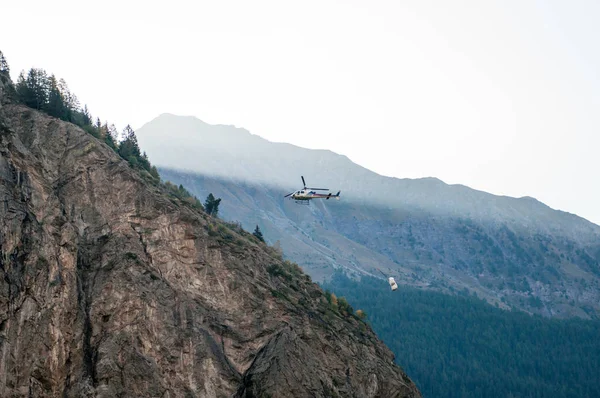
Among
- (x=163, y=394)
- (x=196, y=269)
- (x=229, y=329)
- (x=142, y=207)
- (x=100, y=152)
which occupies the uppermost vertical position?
(x=100, y=152)

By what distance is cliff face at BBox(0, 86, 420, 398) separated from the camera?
6631 centimetres

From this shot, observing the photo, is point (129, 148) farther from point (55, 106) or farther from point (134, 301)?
point (134, 301)

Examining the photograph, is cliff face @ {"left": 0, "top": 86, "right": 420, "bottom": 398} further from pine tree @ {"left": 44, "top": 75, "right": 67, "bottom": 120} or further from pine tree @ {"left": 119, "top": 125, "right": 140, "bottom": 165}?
pine tree @ {"left": 119, "top": 125, "right": 140, "bottom": 165}

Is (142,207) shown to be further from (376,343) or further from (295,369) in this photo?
(376,343)

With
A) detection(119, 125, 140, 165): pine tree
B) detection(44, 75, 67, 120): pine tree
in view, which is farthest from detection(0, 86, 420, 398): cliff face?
detection(119, 125, 140, 165): pine tree

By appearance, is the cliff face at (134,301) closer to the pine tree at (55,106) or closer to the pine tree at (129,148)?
the pine tree at (55,106)

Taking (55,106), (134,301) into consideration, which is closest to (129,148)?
(55,106)

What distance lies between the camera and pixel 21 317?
64.5m

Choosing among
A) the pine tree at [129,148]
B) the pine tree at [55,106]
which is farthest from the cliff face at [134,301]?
the pine tree at [129,148]

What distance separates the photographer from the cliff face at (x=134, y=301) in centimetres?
6631

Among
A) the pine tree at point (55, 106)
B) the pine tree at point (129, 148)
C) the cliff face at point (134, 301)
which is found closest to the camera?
the cliff face at point (134, 301)

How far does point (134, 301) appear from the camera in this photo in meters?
73.1

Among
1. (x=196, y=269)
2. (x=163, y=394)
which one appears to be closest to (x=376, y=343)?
(x=196, y=269)

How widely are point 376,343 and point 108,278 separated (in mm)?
38833
